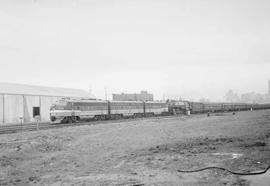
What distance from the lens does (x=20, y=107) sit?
40781 millimetres

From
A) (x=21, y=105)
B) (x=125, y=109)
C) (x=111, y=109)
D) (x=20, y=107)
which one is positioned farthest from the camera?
(x=21, y=105)

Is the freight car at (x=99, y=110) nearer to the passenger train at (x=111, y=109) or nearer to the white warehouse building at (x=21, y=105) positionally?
the passenger train at (x=111, y=109)

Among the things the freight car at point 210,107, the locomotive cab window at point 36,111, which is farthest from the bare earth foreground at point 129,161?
the freight car at point 210,107

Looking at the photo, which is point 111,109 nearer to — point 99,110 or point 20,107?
point 99,110

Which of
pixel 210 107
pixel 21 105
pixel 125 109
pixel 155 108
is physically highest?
pixel 21 105

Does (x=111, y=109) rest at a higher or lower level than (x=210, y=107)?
higher

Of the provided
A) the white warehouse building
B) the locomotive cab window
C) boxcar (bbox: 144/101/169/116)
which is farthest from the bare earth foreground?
boxcar (bbox: 144/101/169/116)

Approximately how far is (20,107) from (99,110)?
14024 millimetres

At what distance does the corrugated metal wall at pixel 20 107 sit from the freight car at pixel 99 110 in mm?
12111

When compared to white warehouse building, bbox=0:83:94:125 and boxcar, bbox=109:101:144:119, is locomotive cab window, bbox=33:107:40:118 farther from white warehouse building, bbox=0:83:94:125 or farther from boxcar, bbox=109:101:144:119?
boxcar, bbox=109:101:144:119

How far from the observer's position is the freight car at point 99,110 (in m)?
29.5

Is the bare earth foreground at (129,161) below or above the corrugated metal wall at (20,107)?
below

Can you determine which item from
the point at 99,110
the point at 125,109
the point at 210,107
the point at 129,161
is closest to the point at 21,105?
the point at 99,110

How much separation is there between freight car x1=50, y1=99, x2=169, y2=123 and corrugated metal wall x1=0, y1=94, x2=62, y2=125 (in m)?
12.1
